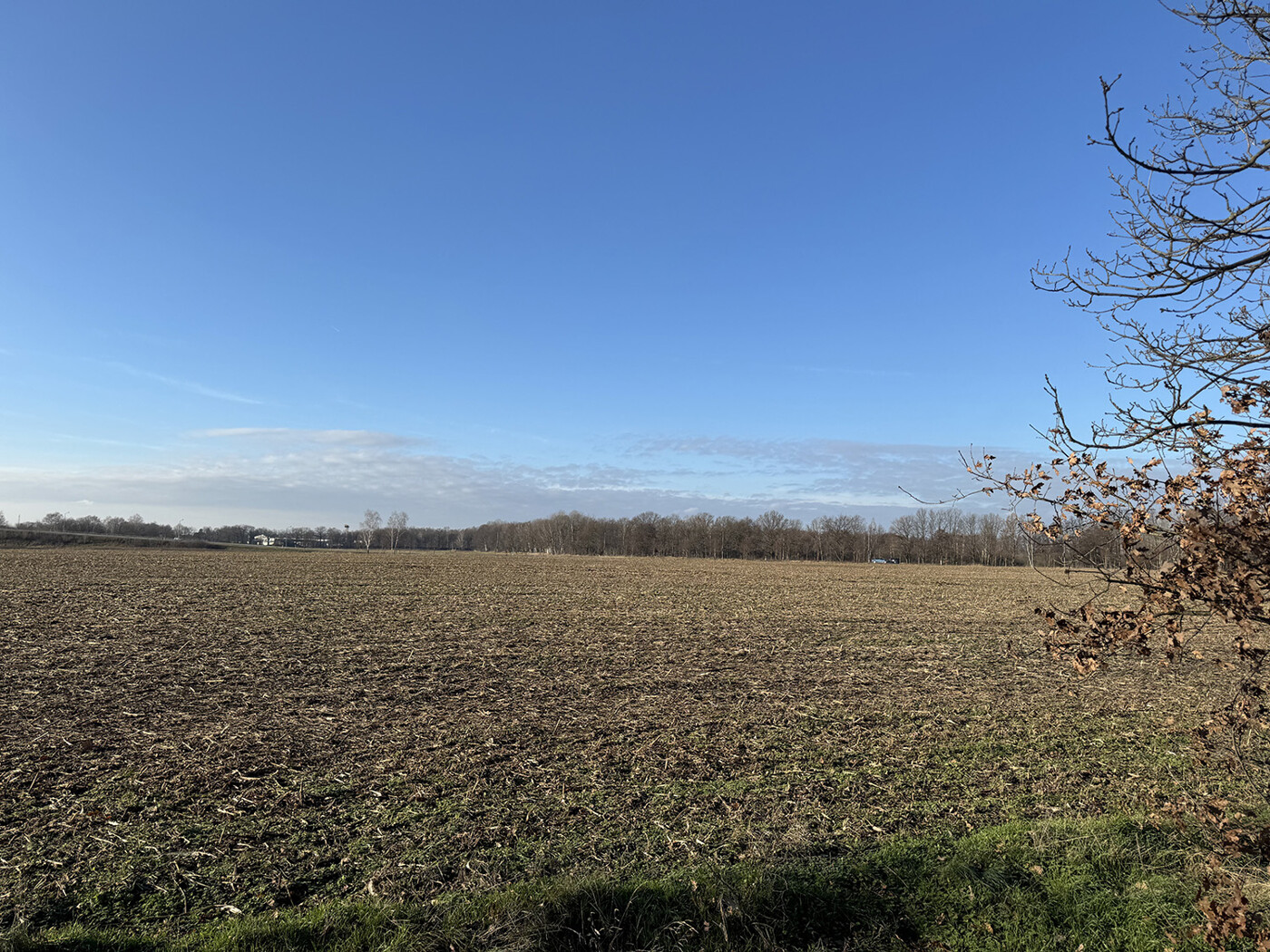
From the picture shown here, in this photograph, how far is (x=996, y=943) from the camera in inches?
170

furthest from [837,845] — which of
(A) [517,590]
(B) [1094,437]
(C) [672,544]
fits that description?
(C) [672,544]

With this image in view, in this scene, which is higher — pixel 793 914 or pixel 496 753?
pixel 793 914

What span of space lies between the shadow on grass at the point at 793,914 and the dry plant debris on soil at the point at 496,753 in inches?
16.0

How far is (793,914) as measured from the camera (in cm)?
453

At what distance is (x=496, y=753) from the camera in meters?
8.19

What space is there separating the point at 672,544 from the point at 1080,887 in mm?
167807

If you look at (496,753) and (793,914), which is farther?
(496,753)

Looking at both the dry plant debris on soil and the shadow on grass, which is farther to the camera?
the dry plant debris on soil

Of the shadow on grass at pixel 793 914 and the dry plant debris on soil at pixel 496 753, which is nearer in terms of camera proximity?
the shadow on grass at pixel 793 914

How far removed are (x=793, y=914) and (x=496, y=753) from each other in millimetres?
4444

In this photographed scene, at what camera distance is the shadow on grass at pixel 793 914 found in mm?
4203

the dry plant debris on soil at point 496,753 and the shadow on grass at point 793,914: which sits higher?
the shadow on grass at point 793,914

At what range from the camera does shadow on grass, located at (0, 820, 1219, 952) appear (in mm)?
4203

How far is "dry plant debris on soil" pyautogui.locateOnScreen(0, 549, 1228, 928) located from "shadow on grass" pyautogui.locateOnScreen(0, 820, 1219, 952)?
406 millimetres
